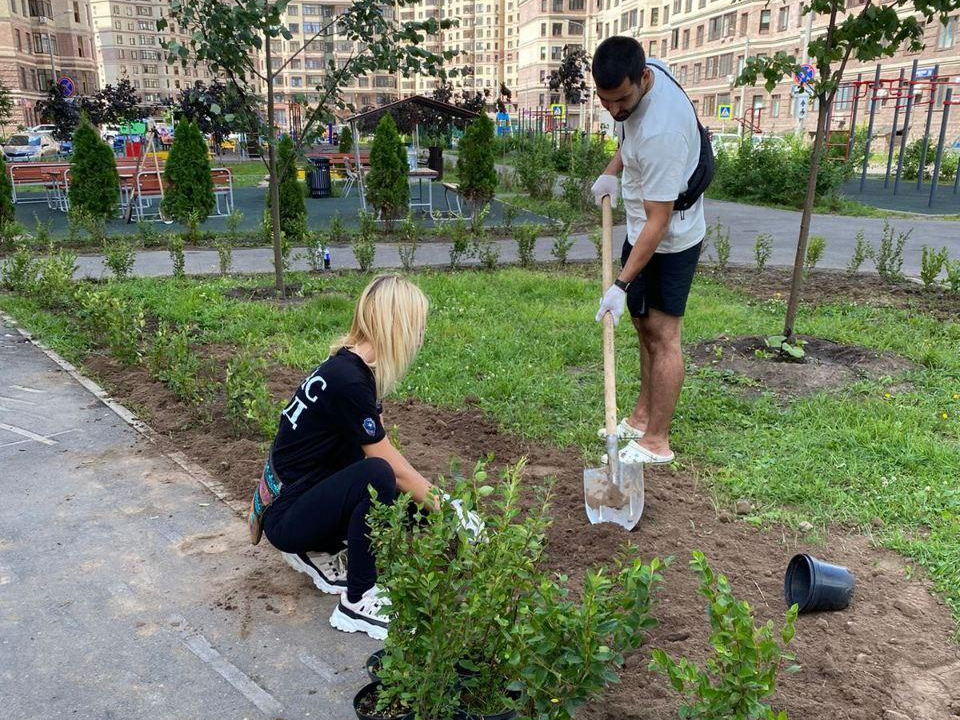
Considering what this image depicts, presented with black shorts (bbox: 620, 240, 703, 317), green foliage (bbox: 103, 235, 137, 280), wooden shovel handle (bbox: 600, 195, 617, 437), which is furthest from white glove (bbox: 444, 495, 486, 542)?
green foliage (bbox: 103, 235, 137, 280)

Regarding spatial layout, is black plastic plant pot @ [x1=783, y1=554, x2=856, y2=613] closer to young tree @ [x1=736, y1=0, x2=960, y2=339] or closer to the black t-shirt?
the black t-shirt

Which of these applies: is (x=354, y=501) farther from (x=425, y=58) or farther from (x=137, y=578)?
(x=425, y=58)

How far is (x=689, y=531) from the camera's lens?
3.33m

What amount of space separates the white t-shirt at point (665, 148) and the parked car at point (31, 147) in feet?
109

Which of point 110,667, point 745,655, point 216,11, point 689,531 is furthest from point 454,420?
point 216,11

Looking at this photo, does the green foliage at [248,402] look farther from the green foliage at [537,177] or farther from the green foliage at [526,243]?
the green foliage at [537,177]

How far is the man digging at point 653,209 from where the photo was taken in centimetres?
346

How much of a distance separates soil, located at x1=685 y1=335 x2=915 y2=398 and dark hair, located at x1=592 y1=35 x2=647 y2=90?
2.30 meters

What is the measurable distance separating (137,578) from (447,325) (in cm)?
361

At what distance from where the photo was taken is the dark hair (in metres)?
3.37

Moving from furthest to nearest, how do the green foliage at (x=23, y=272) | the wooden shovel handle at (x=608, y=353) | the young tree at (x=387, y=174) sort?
the young tree at (x=387, y=174)
the green foliage at (x=23, y=272)
the wooden shovel handle at (x=608, y=353)

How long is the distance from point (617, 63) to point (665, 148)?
0.41 meters

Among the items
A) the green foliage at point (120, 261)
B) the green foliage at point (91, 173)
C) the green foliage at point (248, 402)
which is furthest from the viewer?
the green foliage at point (91, 173)

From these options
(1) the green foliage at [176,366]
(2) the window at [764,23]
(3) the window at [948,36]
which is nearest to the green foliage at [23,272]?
(1) the green foliage at [176,366]
